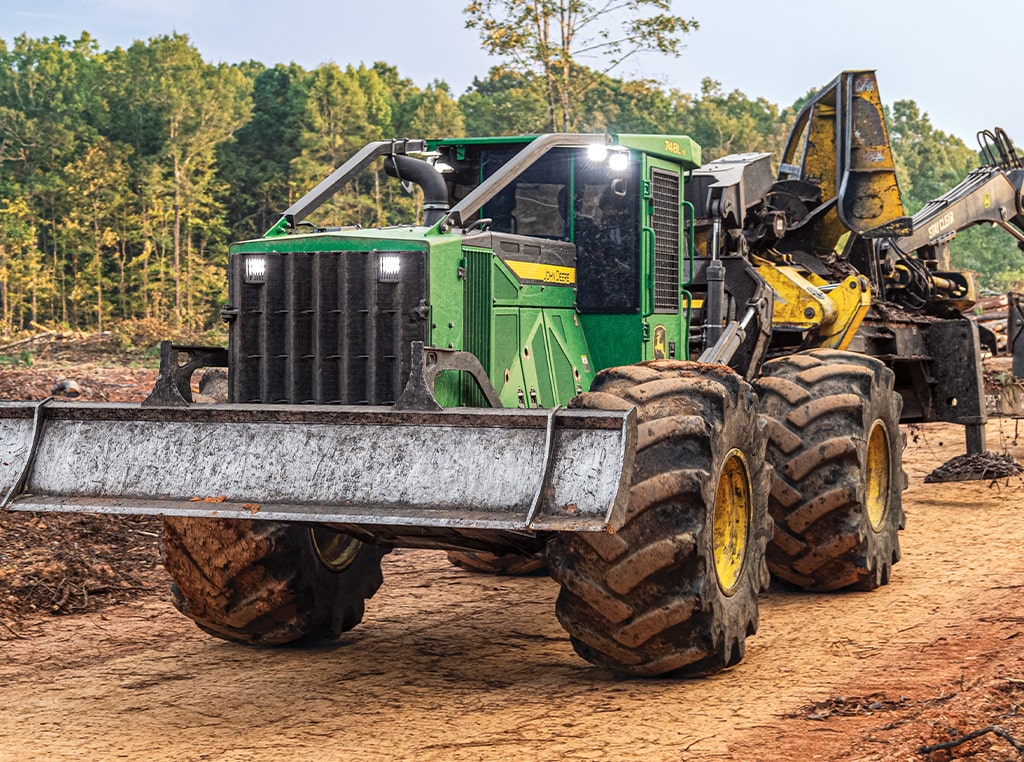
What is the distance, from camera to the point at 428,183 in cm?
806

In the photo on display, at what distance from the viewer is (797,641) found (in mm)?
8086

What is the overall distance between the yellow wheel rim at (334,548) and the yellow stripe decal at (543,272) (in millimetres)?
1942

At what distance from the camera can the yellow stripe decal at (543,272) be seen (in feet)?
26.2

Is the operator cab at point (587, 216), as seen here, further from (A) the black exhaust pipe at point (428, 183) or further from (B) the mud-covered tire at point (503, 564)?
(B) the mud-covered tire at point (503, 564)

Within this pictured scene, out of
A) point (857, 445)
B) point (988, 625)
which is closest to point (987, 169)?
point (857, 445)

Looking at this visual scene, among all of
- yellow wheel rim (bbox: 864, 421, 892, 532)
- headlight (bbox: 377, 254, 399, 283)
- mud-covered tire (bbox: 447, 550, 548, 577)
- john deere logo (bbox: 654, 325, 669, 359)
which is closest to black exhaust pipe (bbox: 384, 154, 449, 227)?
headlight (bbox: 377, 254, 399, 283)

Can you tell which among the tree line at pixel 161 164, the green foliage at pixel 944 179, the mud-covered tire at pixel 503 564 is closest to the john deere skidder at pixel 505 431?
the mud-covered tire at pixel 503 564

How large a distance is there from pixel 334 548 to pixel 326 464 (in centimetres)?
222

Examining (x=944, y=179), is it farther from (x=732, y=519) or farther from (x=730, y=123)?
(x=732, y=519)

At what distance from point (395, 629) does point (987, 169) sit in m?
10.7

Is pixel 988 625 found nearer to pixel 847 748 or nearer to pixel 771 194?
pixel 847 748

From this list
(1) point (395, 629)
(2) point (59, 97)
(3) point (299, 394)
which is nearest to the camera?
(3) point (299, 394)

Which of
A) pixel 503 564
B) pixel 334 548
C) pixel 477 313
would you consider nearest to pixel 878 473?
pixel 503 564

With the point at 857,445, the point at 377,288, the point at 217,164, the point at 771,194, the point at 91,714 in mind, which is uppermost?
the point at 217,164
